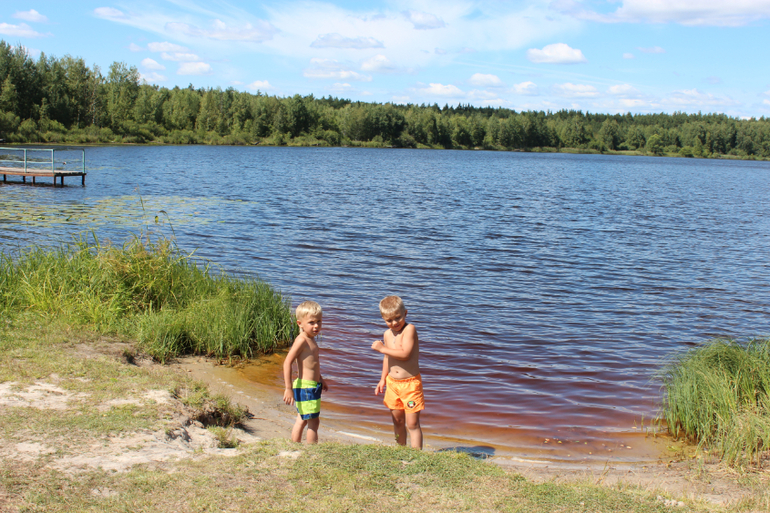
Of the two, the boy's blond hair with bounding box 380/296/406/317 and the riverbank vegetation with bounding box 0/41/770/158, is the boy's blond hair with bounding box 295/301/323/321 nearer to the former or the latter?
the boy's blond hair with bounding box 380/296/406/317

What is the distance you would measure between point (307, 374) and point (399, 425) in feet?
3.58

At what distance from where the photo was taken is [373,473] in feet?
15.3

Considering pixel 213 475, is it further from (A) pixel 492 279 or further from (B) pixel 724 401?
Answer: (A) pixel 492 279

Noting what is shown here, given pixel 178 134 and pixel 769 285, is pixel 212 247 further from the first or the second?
pixel 178 134

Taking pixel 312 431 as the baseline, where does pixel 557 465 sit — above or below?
below

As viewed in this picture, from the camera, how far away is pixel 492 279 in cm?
1631

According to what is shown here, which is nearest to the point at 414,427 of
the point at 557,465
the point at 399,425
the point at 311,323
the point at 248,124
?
the point at 399,425

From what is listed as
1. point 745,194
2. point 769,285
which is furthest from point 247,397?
point 745,194

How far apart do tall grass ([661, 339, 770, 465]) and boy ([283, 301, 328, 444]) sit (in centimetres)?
427

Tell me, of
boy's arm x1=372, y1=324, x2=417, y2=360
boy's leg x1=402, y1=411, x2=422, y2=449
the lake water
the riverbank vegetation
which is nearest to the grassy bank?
boy's leg x1=402, y1=411, x2=422, y2=449

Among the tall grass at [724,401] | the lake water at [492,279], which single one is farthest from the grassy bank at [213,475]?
the lake water at [492,279]

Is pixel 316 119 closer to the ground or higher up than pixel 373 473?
higher up

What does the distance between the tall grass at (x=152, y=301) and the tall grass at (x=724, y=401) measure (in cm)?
598

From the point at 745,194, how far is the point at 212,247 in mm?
48751
